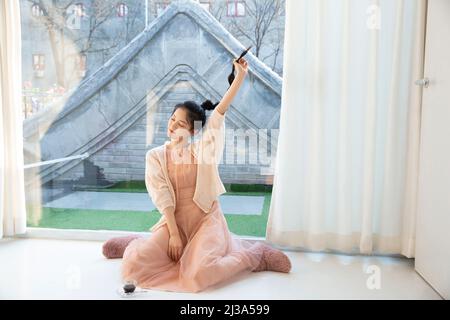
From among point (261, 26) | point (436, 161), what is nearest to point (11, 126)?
point (261, 26)

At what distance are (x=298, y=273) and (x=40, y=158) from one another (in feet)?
6.37

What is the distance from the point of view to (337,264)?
7.01 ft

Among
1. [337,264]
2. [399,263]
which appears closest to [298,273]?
[337,264]

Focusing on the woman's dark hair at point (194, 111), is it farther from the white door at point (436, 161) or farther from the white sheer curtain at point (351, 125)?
the white door at point (436, 161)

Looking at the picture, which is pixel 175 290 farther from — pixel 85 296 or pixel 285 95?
pixel 285 95

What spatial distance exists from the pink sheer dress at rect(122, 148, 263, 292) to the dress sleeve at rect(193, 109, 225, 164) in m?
0.07

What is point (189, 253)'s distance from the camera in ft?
6.32

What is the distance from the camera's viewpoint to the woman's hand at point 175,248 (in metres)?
1.96

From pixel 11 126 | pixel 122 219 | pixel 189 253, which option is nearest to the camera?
pixel 189 253

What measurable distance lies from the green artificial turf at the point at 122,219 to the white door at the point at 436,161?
0.97m

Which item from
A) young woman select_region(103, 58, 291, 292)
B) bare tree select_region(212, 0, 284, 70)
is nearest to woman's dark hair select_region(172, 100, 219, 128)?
young woman select_region(103, 58, 291, 292)

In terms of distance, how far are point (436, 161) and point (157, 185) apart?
133 cm

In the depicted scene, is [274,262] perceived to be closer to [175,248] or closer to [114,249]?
[175,248]

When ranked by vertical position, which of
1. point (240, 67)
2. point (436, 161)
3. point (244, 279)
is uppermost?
point (240, 67)
